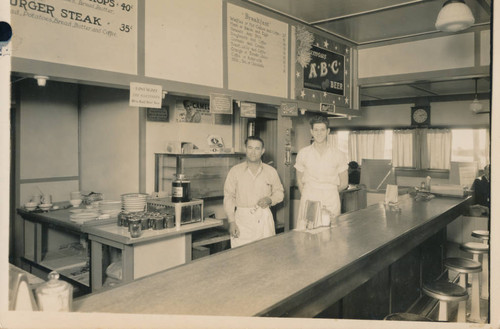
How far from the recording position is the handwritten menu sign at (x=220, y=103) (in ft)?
10.7

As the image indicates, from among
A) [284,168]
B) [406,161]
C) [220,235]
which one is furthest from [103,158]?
[406,161]

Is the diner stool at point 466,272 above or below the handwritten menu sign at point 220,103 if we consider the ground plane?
below

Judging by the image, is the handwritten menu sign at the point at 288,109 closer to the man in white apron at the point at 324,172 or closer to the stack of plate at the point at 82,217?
the man in white apron at the point at 324,172

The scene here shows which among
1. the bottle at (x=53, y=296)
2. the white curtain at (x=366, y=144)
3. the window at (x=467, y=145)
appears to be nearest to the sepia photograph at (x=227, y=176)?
the bottle at (x=53, y=296)

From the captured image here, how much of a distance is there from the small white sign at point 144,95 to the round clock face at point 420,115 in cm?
826

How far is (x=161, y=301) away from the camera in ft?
4.13

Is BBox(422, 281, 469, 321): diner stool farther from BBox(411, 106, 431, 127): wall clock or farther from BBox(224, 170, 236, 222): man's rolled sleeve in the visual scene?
BBox(411, 106, 431, 127): wall clock

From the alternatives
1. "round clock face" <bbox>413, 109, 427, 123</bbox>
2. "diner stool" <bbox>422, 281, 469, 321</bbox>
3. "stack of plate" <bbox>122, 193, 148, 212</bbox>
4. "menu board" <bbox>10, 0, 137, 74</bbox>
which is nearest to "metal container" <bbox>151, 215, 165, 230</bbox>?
"stack of plate" <bbox>122, 193, 148, 212</bbox>

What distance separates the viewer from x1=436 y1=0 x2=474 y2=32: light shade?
2451 mm

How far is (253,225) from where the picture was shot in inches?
127

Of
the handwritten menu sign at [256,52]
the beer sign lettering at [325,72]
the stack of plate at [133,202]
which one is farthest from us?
the beer sign lettering at [325,72]

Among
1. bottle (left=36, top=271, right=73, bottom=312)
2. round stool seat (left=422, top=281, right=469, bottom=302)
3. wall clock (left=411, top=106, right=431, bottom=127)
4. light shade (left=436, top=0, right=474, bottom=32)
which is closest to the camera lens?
bottle (left=36, top=271, right=73, bottom=312)

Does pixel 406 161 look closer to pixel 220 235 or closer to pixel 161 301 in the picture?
pixel 220 235

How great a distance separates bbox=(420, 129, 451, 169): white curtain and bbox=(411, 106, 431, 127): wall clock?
225 mm
